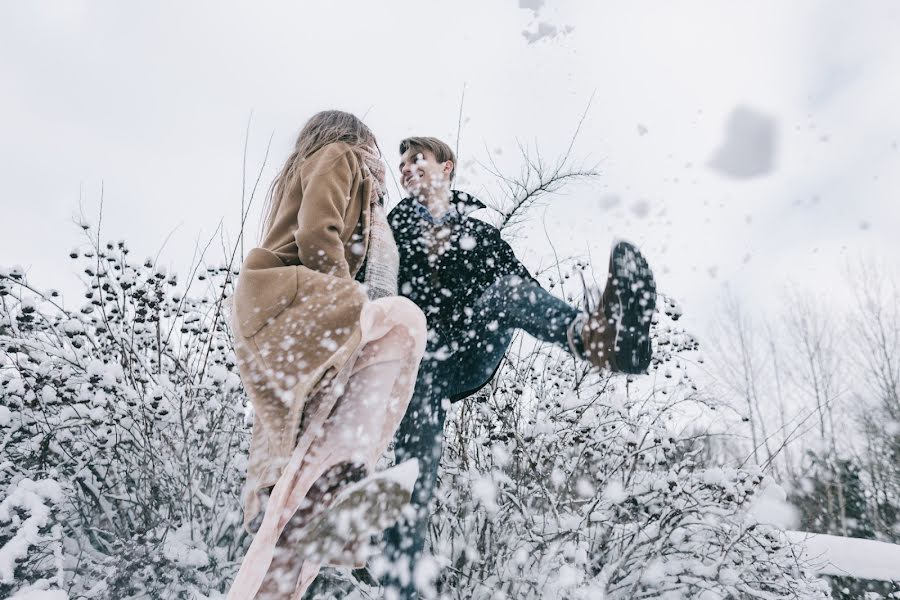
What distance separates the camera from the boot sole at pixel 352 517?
3.97 ft

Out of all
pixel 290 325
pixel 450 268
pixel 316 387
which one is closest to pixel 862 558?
pixel 450 268

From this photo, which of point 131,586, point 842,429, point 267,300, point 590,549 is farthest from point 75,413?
point 842,429

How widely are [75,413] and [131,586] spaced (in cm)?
78

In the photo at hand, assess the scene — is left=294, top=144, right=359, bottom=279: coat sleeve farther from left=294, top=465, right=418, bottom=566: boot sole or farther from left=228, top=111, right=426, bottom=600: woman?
left=294, top=465, right=418, bottom=566: boot sole

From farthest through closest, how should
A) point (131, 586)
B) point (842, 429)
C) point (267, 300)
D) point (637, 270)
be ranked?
1. point (842, 429)
2. point (131, 586)
3. point (637, 270)
4. point (267, 300)

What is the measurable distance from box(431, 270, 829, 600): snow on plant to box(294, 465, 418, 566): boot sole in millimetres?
1034

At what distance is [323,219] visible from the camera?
1514 millimetres

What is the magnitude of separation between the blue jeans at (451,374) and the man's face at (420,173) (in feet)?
2.21

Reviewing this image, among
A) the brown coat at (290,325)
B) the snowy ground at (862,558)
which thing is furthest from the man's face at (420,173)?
the snowy ground at (862,558)

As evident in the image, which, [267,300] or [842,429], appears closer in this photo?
[267,300]

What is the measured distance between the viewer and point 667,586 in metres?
2.35

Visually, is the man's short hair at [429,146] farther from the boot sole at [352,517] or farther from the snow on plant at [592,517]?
the boot sole at [352,517]

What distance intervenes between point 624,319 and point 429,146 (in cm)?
134

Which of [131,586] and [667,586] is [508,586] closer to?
[667,586]
